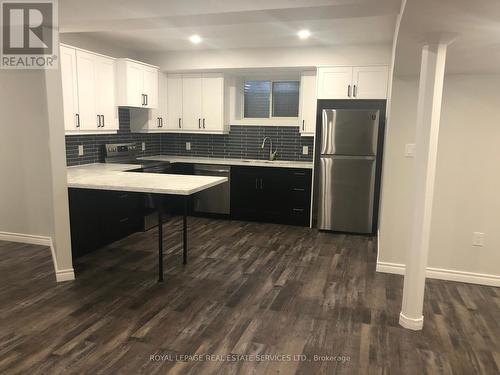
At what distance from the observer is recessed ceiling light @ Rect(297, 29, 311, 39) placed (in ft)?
13.8

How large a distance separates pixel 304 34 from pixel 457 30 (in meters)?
2.38

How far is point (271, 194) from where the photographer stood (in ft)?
17.9

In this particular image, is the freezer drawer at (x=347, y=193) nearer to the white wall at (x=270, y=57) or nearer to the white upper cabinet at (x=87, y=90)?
the white wall at (x=270, y=57)

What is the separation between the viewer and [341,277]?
3.64m

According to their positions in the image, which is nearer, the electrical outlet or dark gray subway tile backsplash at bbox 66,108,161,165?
the electrical outlet

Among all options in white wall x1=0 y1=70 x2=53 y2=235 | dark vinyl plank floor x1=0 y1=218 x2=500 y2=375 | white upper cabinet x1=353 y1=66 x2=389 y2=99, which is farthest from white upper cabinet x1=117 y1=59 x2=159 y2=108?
white upper cabinet x1=353 y1=66 x2=389 y2=99

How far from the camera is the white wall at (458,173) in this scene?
3387mm

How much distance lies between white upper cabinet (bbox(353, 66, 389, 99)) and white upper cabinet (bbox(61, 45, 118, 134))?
10.1 feet

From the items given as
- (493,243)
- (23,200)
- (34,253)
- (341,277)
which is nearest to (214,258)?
(341,277)

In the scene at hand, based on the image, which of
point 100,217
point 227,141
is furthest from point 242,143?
point 100,217

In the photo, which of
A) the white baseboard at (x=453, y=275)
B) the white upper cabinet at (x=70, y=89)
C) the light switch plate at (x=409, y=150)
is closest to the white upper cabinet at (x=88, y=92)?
the white upper cabinet at (x=70, y=89)

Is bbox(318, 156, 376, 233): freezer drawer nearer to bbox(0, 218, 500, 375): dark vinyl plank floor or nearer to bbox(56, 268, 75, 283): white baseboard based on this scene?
bbox(0, 218, 500, 375): dark vinyl plank floor

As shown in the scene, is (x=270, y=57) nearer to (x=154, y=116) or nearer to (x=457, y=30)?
(x=154, y=116)

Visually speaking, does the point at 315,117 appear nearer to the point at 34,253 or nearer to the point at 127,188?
the point at 127,188
